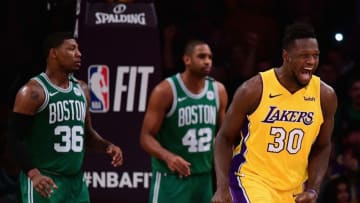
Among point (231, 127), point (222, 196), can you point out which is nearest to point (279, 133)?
point (231, 127)

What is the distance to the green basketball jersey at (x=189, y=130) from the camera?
28.1ft

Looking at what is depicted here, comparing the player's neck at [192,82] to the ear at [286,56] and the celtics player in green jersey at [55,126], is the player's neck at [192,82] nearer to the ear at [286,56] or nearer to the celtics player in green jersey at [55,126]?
the celtics player in green jersey at [55,126]

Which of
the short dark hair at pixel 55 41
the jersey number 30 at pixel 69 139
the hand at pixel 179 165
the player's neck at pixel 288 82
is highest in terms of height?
the short dark hair at pixel 55 41

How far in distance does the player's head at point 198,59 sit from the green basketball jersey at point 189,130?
19 centimetres

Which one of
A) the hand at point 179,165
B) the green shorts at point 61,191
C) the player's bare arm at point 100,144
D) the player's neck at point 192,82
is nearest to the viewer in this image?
the green shorts at point 61,191

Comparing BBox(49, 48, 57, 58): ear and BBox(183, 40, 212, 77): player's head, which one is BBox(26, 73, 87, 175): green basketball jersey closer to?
BBox(49, 48, 57, 58): ear

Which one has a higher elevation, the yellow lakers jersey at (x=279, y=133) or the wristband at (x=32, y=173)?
the yellow lakers jersey at (x=279, y=133)

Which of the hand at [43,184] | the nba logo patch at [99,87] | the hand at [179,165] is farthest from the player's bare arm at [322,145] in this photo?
the nba logo patch at [99,87]

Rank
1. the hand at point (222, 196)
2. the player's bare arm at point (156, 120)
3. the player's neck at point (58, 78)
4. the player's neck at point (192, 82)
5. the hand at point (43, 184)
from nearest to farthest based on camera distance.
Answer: the hand at point (222, 196)
the hand at point (43, 184)
the player's neck at point (58, 78)
the player's bare arm at point (156, 120)
the player's neck at point (192, 82)

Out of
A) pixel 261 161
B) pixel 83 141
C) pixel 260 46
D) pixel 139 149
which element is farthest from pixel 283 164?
pixel 260 46

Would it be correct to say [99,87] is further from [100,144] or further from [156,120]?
[100,144]

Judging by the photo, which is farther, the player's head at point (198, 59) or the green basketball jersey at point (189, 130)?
the player's head at point (198, 59)

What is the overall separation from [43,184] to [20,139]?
1.39ft

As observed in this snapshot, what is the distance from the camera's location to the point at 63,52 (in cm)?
761
